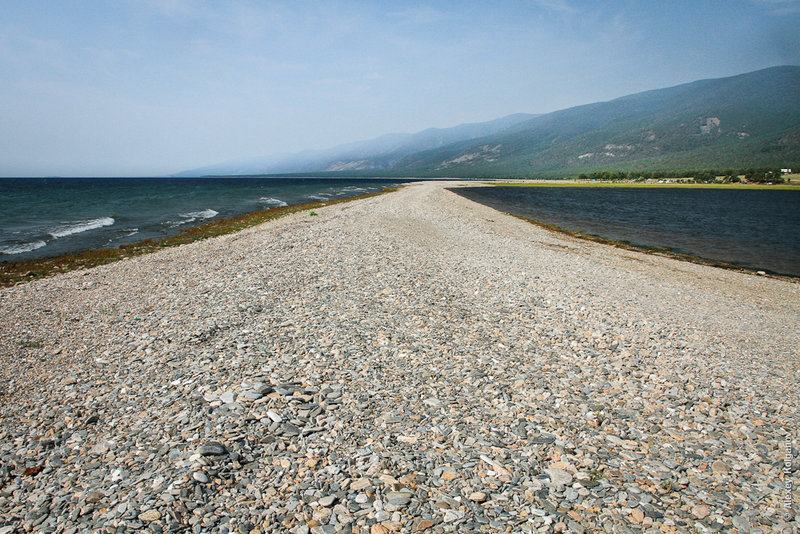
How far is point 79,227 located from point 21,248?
1182 cm

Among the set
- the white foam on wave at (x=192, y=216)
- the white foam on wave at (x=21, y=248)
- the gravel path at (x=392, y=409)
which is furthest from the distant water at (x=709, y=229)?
the white foam on wave at (x=21, y=248)

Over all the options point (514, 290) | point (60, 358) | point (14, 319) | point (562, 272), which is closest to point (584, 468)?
point (514, 290)

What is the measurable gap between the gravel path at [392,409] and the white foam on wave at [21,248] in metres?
18.2

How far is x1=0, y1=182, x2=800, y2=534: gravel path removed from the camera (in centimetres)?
579

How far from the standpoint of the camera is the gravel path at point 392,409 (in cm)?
579

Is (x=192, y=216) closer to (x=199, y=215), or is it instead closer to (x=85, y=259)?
(x=199, y=215)

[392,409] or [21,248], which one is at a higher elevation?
[21,248]

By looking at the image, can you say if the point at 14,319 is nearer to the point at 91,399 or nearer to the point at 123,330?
the point at 123,330

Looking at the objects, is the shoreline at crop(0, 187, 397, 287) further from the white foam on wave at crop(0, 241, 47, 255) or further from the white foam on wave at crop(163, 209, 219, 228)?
the white foam on wave at crop(163, 209, 219, 228)

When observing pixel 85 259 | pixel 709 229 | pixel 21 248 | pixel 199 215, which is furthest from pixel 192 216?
pixel 709 229

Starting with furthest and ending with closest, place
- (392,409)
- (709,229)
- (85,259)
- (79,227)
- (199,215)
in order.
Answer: (199,215), (709,229), (79,227), (85,259), (392,409)

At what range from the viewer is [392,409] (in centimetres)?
821

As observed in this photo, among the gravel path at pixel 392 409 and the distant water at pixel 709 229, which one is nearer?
the gravel path at pixel 392 409

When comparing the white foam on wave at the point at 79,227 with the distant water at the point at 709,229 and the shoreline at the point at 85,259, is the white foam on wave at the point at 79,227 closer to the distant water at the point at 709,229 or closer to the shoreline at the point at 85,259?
the shoreline at the point at 85,259
